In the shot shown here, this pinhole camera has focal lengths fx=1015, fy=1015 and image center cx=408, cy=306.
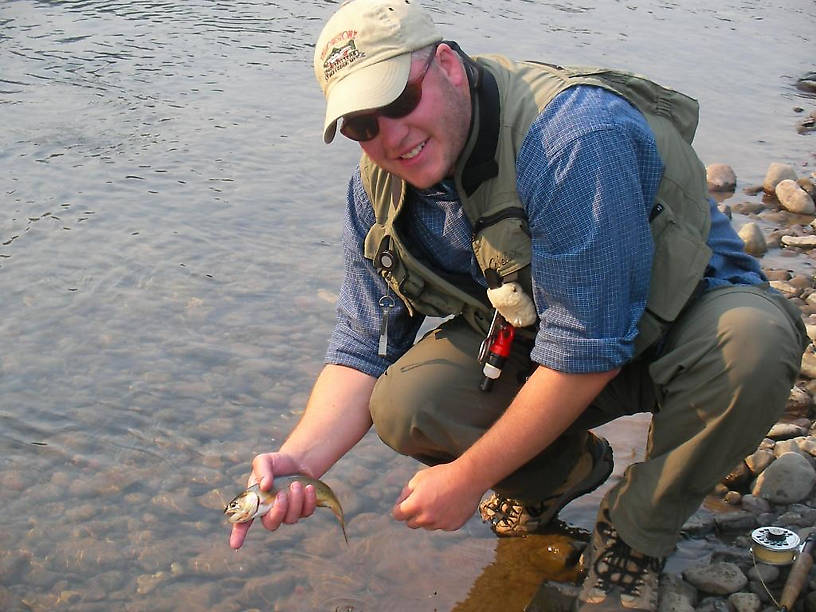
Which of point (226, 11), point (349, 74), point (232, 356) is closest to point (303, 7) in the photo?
point (226, 11)

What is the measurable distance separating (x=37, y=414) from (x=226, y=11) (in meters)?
9.18

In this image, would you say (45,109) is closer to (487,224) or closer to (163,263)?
(163,263)

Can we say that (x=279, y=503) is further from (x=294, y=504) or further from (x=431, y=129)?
(x=431, y=129)

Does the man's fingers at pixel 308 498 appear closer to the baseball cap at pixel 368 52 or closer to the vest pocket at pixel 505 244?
the vest pocket at pixel 505 244

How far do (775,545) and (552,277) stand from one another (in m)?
1.35

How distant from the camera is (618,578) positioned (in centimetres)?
349

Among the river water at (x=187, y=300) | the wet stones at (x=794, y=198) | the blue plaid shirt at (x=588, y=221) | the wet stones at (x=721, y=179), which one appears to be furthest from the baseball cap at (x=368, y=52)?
the wet stones at (x=721, y=179)

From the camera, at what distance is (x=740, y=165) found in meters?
9.40

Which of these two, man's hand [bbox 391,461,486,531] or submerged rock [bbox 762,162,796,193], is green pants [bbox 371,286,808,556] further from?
submerged rock [bbox 762,162,796,193]

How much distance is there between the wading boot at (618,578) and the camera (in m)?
3.45

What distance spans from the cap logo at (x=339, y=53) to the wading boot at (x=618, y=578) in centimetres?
176

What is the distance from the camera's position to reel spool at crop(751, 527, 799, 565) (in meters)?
3.57

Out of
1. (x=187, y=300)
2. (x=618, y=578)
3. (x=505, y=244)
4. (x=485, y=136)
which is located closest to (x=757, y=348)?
(x=505, y=244)

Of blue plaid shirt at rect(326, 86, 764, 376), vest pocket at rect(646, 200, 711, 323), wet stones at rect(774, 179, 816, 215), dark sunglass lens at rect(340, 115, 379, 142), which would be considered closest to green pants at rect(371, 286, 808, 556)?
vest pocket at rect(646, 200, 711, 323)
